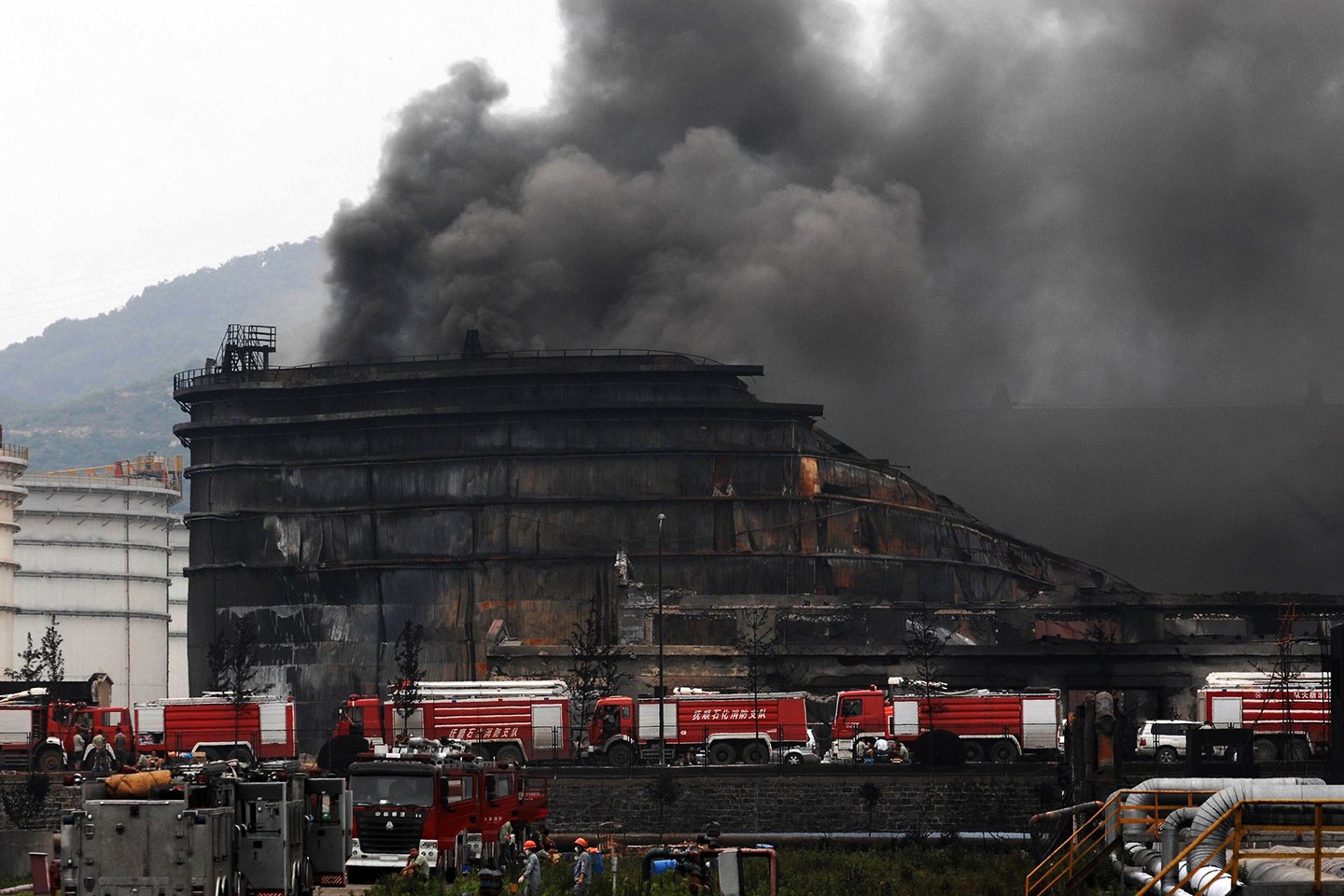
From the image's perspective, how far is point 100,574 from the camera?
440 feet

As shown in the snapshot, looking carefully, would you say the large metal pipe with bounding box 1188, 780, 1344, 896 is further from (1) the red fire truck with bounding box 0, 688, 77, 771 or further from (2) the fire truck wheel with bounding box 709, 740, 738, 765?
(1) the red fire truck with bounding box 0, 688, 77, 771

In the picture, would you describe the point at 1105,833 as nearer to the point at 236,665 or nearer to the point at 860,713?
the point at 860,713

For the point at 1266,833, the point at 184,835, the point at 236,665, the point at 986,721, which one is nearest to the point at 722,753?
the point at 986,721

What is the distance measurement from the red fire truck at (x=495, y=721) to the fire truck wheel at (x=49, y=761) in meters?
8.33

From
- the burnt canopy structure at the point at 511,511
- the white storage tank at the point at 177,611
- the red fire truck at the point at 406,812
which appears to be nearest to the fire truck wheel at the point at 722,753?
the burnt canopy structure at the point at 511,511

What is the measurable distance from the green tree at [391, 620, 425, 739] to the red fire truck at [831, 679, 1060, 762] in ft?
44.1

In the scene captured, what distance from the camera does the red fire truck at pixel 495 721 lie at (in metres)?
65.3

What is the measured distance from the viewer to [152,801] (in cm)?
2566

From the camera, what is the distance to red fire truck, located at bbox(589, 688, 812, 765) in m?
64.7

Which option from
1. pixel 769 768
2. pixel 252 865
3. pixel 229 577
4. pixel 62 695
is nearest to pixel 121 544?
pixel 229 577

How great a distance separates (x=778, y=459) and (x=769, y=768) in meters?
32.7

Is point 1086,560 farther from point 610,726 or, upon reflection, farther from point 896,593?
point 610,726

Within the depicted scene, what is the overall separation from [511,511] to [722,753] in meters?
25.9

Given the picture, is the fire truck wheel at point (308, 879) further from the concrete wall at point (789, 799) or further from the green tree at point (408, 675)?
the concrete wall at point (789, 799)
